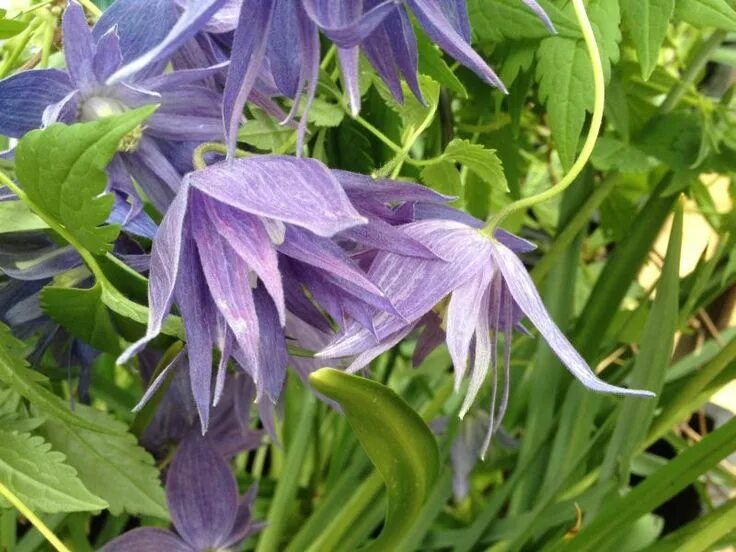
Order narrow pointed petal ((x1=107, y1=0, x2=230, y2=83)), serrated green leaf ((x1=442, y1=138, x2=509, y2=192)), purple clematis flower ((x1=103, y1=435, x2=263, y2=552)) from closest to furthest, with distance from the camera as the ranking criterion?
narrow pointed petal ((x1=107, y1=0, x2=230, y2=83)), serrated green leaf ((x1=442, y1=138, x2=509, y2=192)), purple clematis flower ((x1=103, y1=435, x2=263, y2=552))

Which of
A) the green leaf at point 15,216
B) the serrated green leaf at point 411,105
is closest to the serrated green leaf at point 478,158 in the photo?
the serrated green leaf at point 411,105

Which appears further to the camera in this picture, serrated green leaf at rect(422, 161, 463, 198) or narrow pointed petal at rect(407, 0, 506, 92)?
serrated green leaf at rect(422, 161, 463, 198)

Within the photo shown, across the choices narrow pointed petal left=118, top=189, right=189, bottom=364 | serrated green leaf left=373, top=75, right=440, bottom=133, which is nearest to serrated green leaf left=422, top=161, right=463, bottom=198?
serrated green leaf left=373, top=75, right=440, bottom=133

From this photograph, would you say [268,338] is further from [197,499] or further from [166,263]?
[197,499]

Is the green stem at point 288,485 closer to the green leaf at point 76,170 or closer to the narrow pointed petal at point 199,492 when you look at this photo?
the narrow pointed petal at point 199,492

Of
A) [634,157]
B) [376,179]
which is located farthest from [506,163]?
[376,179]

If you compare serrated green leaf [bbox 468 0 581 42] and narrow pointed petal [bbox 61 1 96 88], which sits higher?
serrated green leaf [bbox 468 0 581 42]

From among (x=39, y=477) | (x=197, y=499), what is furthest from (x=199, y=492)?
(x=39, y=477)

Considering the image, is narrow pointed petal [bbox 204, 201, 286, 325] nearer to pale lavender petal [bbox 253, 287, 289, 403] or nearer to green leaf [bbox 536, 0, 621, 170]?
pale lavender petal [bbox 253, 287, 289, 403]
